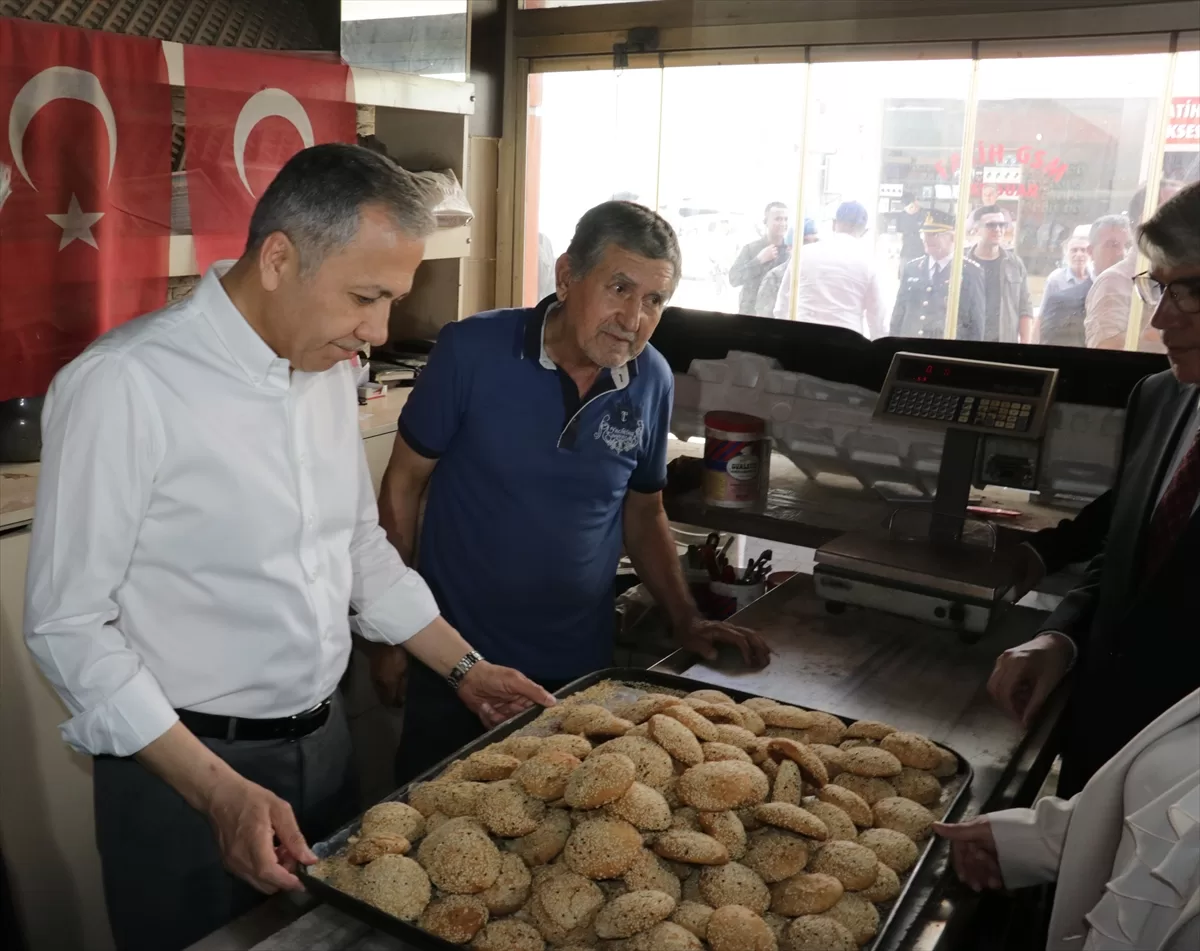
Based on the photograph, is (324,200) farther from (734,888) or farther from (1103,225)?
(1103,225)

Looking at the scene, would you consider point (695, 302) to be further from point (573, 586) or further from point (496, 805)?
point (496, 805)

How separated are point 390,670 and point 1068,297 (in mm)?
2988

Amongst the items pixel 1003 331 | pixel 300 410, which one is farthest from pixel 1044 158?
pixel 300 410

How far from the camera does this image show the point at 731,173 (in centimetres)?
428

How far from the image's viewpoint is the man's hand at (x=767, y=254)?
14.1ft

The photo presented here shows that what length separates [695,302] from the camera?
4594 mm

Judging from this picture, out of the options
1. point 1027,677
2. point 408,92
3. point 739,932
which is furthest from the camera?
point 408,92

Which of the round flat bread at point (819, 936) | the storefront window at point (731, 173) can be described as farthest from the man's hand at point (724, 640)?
the storefront window at point (731, 173)

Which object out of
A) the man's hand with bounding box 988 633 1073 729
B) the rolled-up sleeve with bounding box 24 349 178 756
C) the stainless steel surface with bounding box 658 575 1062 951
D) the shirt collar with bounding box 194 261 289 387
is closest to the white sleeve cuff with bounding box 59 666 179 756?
the rolled-up sleeve with bounding box 24 349 178 756

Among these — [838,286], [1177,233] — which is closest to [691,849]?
[1177,233]

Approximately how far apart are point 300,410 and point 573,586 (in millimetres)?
786

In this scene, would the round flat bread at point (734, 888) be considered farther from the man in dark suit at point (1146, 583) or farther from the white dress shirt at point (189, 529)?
the man in dark suit at point (1146, 583)

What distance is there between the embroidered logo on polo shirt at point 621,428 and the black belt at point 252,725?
0.76 meters

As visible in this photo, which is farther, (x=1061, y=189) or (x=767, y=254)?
(x=767, y=254)
